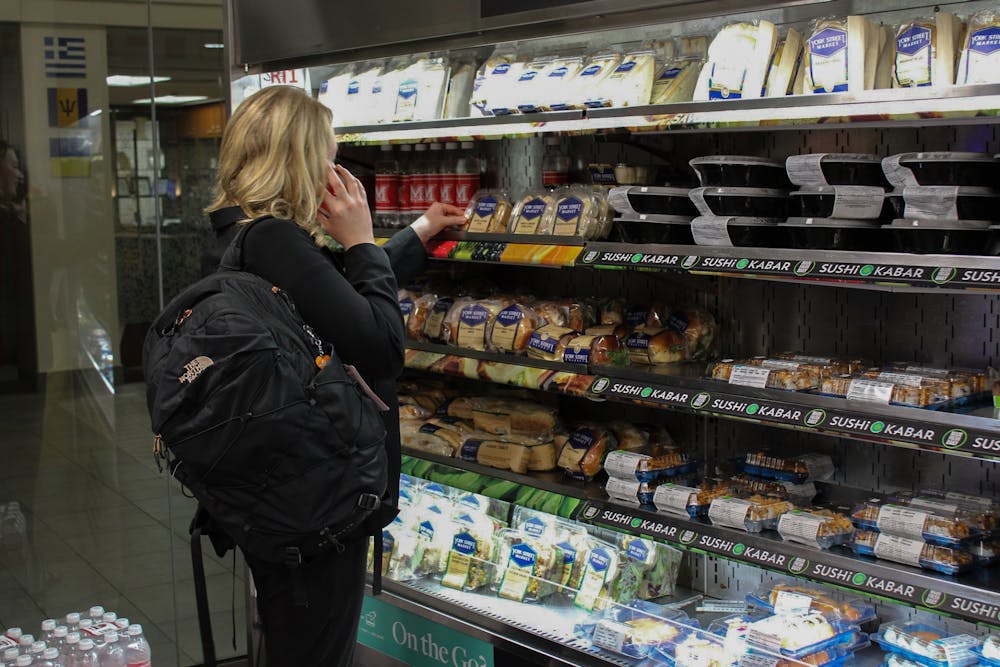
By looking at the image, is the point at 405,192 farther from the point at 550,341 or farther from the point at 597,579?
the point at 597,579

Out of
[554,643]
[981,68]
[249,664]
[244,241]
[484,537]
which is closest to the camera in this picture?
[981,68]

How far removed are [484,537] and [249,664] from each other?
136cm

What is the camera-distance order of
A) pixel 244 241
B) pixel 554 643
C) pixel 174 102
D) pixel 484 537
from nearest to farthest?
pixel 244 241
pixel 554 643
pixel 484 537
pixel 174 102

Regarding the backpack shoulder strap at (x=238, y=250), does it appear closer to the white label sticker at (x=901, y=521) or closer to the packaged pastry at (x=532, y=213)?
the packaged pastry at (x=532, y=213)

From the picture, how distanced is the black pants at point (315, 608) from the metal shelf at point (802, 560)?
818 mm

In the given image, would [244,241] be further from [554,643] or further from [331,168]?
[554,643]

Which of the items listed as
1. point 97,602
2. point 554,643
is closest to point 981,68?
point 554,643

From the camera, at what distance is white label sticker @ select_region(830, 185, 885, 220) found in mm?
2631

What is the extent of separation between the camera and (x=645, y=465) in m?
3.22

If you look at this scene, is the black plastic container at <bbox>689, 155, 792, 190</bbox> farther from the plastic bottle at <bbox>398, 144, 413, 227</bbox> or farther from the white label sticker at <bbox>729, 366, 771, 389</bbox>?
the plastic bottle at <bbox>398, 144, 413, 227</bbox>

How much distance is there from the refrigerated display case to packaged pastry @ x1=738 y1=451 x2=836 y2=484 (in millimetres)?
42

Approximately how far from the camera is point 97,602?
4867mm

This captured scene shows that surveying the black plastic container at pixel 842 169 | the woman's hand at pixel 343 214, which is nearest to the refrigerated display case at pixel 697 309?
the black plastic container at pixel 842 169

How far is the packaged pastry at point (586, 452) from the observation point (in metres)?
3.46
